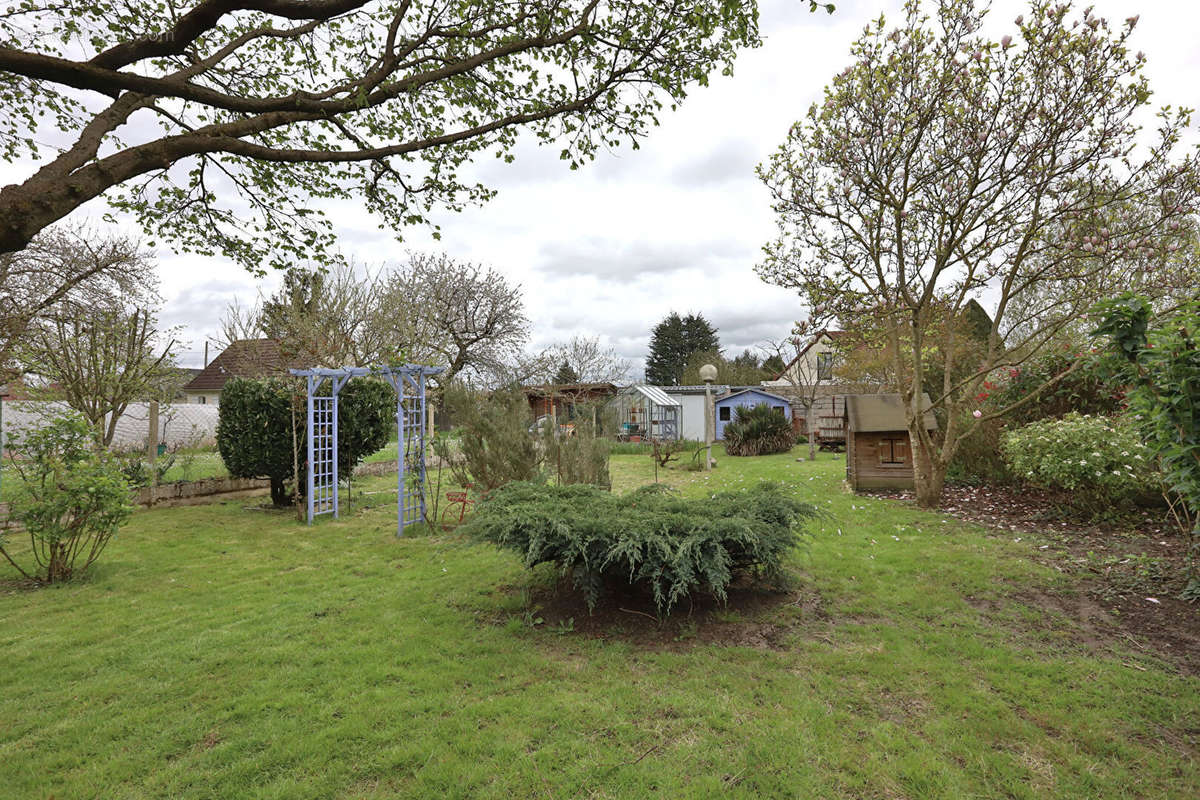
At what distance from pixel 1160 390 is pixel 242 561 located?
25.3ft

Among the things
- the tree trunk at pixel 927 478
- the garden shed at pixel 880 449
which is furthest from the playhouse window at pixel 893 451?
the tree trunk at pixel 927 478

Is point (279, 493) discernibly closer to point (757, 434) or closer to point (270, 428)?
point (270, 428)

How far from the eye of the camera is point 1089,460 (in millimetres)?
5645

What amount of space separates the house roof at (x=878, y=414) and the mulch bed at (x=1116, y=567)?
1.73 meters

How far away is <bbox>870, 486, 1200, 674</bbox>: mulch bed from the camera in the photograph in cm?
341

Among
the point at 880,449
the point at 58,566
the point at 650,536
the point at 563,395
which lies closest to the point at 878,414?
the point at 880,449

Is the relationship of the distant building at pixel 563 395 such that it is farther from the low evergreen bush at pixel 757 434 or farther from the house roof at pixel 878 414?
the house roof at pixel 878 414

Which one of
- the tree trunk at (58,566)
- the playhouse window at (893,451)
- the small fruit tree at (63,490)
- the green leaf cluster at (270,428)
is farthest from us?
the playhouse window at (893,451)

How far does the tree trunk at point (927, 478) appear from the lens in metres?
7.39

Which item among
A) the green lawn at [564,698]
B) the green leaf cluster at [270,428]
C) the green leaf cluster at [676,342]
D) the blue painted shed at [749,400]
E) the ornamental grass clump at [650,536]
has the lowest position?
the green lawn at [564,698]

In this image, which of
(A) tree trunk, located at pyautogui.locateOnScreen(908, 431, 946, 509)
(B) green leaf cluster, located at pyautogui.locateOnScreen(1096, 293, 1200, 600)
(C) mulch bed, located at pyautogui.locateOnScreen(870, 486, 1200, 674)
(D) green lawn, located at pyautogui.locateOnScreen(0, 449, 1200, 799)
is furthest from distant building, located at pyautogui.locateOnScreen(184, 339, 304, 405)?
(C) mulch bed, located at pyautogui.locateOnScreen(870, 486, 1200, 674)

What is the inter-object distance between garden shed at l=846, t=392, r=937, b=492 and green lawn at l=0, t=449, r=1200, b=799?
14.0 feet

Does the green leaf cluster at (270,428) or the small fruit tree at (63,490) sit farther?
→ the green leaf cluster at (270,428)

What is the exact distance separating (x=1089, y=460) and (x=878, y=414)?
353 centimetres
